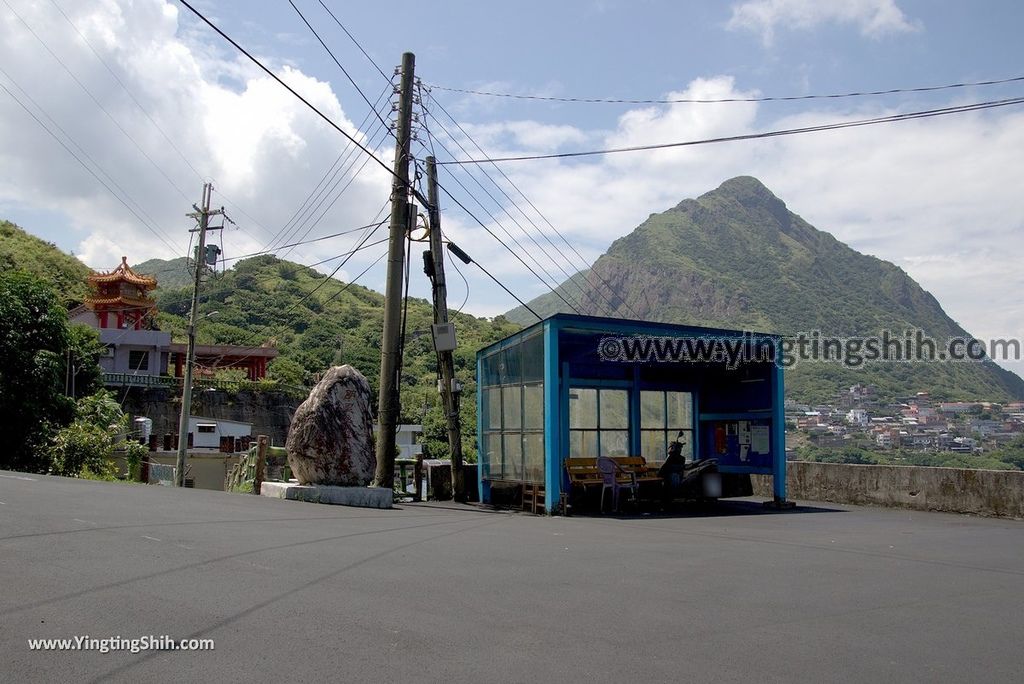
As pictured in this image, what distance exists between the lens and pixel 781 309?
8694 cm

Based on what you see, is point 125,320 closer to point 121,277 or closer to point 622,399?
point 121,277

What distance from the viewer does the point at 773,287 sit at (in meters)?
95.9

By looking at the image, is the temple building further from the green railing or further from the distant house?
the green railing

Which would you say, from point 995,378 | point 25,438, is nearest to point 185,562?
point 25,438

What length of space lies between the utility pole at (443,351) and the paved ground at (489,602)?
719 cm

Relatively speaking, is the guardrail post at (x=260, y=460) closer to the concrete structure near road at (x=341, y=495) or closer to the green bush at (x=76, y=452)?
the concrete structure near road at (x=341, y=495)

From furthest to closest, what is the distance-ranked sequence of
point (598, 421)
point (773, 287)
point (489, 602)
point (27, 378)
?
1. point (773, 287)
2. point (27, 378)
3. point (598, 421)
4. point (489, 602)

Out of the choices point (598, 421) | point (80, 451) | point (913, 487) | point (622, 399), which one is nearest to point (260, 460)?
point (598, 421)

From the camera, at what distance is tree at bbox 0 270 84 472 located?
27.6 m

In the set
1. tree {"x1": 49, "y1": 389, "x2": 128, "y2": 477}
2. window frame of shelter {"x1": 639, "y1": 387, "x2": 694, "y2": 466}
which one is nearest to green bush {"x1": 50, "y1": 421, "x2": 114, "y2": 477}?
tree {"x1": 49, "y1": 389, "x2": 128, "y2": 477}

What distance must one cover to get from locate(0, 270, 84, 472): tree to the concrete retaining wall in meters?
23.6

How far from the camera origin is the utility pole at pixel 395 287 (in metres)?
17.0

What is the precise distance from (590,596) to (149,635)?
3.37m

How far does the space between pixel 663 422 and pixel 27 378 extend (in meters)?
21.7
